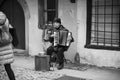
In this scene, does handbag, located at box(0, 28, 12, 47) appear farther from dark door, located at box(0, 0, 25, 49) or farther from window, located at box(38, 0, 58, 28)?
dark door, located at box(0, 0, 25, 49)

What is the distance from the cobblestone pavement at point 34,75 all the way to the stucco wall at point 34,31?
2.38 m

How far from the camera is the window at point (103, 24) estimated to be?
9.94 meters

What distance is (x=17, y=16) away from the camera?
12.7 metres

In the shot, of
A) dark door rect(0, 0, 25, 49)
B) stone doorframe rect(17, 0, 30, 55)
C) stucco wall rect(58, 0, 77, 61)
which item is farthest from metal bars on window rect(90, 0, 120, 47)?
dark door rect(0, 0, 25, 49)

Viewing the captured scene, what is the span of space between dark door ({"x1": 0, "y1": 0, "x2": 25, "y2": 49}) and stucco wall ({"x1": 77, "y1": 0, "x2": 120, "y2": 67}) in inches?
121

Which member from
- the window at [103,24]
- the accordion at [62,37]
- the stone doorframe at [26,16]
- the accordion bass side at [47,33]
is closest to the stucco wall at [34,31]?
the stone doorframe at [26,16]

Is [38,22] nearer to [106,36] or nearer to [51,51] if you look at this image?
[51,51]

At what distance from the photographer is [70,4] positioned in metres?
10.6

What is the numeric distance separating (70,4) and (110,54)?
231 centimetres

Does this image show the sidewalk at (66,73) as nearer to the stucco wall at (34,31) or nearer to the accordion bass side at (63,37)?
the accordion bass side at (63,37)

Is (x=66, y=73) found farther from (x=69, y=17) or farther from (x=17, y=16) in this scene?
(x=17, y=16)

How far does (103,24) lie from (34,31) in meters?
3.00

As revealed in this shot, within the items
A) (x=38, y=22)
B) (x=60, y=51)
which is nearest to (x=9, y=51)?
(x=60, y=51)

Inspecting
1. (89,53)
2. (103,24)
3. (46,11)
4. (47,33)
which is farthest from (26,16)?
(103,24)
